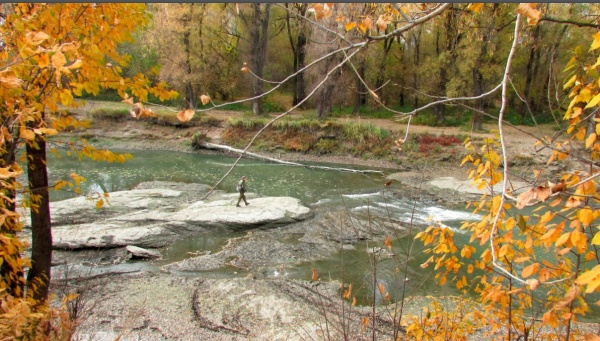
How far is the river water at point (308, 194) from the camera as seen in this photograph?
8.41 meters

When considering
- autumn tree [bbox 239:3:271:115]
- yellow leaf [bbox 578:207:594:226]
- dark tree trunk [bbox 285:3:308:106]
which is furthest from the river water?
dark tree trunk [bbox 285:3:308:106]

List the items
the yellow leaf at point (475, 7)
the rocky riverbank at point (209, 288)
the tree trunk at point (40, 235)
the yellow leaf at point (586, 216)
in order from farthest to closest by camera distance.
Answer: the rocky riverbank at point (209, 288), the tree trunk at point (40, 235), the yellow leaf at point (475, 7), the yellow leaf at point (586, 216)

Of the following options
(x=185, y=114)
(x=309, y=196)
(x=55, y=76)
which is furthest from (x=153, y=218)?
(x=185, y=114)

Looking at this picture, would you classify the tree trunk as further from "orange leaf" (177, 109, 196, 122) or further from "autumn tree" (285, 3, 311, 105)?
"autumn tree" (285, 3, 311, 105)

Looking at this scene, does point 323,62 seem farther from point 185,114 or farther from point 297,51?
point 185,114

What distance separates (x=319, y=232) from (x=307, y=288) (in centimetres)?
366

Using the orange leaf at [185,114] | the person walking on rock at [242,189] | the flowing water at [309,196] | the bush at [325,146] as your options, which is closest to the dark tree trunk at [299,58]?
the bush at [325,146]

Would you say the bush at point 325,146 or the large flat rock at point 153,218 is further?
the bush at point 325,146

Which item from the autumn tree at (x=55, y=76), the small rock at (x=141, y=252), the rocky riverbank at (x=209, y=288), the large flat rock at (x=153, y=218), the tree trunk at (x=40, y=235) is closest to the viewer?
the autumn tree at (x=55, y=76)

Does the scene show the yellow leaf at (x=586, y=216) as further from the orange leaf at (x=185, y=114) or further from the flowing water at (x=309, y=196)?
the flowing water at (x=309, y=196)

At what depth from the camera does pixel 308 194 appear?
600 inches

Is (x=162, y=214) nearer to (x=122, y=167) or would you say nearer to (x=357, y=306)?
(x=357, y=306)

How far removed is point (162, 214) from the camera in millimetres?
11492

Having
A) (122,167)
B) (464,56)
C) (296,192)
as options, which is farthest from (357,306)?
(464,56)
